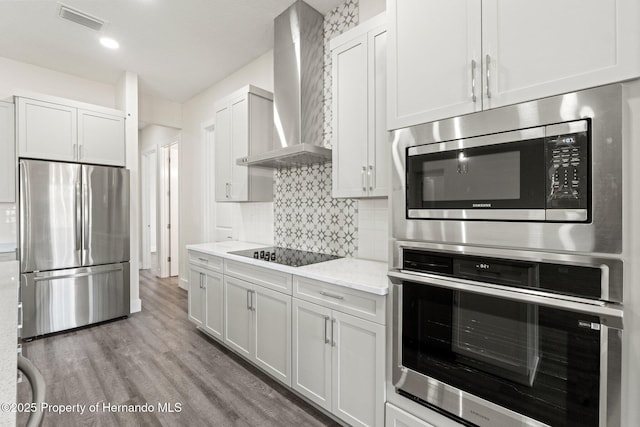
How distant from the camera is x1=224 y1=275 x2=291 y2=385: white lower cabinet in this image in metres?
2.16

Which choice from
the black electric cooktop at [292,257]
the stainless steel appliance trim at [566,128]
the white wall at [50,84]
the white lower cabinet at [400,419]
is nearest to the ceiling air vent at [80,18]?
the white wall at [50,84]

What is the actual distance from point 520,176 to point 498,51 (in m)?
0.50

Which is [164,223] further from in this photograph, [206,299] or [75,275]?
[206,299]

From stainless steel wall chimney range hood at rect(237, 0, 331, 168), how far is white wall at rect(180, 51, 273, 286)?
26.7 inches

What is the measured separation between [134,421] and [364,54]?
2.79 m

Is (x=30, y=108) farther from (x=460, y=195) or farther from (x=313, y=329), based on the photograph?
(x=460, y=195)

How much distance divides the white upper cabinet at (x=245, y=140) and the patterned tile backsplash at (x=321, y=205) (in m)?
0.25

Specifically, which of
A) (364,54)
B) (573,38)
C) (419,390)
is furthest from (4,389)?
(364,54)

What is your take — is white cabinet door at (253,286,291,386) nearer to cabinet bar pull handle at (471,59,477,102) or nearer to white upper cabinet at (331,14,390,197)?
white upper cabinet at (331,14,390,197)

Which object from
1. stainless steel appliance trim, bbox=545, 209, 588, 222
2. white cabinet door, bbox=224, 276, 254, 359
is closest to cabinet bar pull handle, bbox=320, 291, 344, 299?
white cabinet door, bbox=224, 276, 254, 359

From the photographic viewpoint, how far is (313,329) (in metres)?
1.95

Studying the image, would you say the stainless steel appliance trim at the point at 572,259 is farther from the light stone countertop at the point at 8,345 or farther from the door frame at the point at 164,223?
the door frame at the point at 164,223

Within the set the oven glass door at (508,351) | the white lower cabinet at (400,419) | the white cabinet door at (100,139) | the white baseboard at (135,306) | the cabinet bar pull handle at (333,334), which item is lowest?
the white baseboard at (135,306)

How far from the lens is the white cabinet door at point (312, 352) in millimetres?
1865
